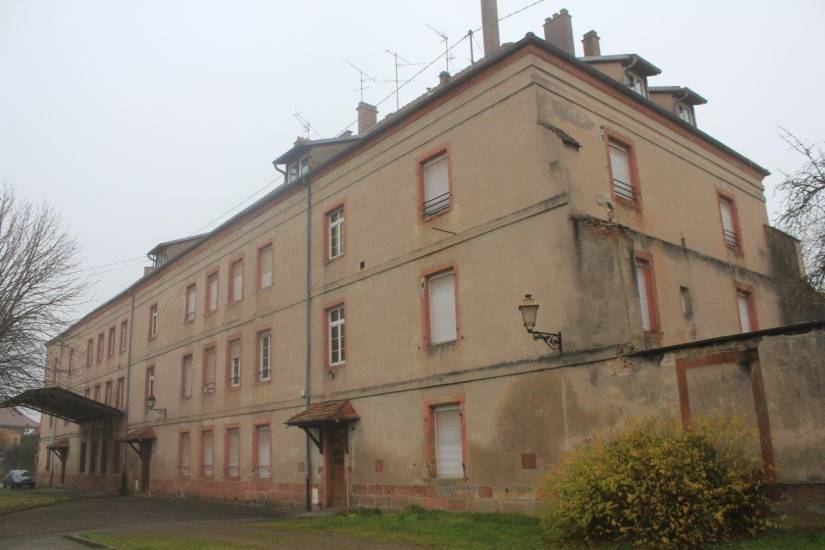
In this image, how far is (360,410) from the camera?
18984mm

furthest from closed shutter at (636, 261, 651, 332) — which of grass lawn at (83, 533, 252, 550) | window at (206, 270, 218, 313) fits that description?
window at (206, 270, 218, 313)

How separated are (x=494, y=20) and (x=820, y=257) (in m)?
11.4

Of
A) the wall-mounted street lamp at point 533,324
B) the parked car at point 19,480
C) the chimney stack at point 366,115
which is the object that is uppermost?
the chimney stack at point 366,115

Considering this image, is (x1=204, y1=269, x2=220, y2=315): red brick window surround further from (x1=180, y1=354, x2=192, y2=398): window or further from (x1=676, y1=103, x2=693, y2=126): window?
(x1=676, y1=103, x2=693, y2=126): window

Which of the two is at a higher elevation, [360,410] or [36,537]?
[360,410]

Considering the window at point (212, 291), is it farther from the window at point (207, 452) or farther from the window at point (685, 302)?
the window at point (685, 302)

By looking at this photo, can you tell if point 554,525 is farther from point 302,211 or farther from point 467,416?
point 302,211

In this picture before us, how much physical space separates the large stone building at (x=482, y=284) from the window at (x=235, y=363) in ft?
0.36

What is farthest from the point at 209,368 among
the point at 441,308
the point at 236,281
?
the point at 441,308

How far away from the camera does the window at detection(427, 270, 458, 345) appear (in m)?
16.7

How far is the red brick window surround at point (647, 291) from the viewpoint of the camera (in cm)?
1524

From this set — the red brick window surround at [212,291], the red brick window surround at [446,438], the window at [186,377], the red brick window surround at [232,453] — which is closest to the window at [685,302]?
the red brick window surround at [446,438]

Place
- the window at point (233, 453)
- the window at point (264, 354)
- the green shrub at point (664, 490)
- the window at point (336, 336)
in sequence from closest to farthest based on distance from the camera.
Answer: the green shrub at point (664, 490), the window at point (336, 336), the window at point (264, 354), the window at point (233, 453)

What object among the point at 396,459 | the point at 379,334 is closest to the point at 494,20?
the point at 379,334
